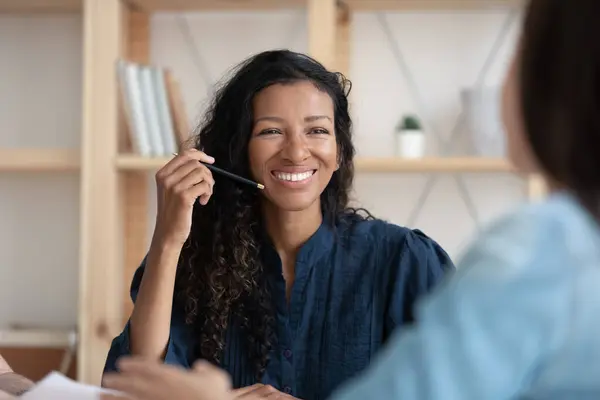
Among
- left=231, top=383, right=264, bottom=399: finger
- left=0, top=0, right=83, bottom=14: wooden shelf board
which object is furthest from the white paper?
left=0, top=0, right=83, bottom=14: wooden shelf board

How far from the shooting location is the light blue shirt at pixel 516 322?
2.08ft

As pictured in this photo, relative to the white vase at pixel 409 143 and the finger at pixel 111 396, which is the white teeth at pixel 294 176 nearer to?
the finger at pixel 111 396

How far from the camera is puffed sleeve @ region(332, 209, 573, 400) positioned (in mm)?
632

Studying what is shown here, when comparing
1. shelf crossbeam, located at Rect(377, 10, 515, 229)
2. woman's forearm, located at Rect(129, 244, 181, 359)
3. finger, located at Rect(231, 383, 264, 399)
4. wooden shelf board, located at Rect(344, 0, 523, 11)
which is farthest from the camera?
shelf crossbeam, located at Rect(377, 10, 515, 229)

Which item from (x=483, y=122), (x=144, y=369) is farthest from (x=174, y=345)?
(x=483, y=122)

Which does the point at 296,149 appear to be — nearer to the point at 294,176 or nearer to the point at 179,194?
the point at 294,176

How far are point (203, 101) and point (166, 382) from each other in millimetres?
1825

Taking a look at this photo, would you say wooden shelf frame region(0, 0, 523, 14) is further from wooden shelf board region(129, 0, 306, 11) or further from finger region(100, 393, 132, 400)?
finger region(100, 393, 132, 400)

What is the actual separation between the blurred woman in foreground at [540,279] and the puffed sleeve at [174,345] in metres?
0.93

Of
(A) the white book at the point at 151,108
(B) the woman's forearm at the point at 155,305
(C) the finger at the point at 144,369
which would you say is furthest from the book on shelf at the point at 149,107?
(C) the finger at the point at 144,369

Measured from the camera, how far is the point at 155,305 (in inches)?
59.7

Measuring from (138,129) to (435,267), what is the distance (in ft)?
3.59

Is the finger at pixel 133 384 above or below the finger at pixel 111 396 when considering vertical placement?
above

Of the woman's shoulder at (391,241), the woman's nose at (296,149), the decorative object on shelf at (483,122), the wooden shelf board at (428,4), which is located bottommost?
the woman's shoulder at (391,241)
